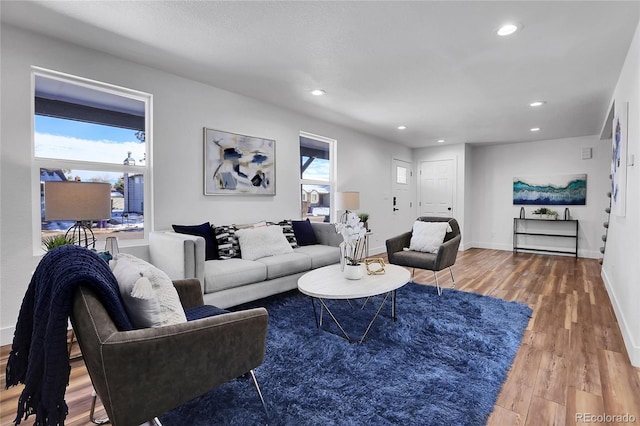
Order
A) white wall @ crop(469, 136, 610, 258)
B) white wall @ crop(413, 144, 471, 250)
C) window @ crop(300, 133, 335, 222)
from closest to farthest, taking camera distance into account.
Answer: window @ crop(300, 133, 335, 222)
white wall @ crop(469, 136, 610, 258)
white wall @ crop(413, 144, 471, 250)

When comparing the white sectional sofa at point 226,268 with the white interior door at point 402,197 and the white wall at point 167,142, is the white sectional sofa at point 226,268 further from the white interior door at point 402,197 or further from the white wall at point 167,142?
the white interior door at point 402,197

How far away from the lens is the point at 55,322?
3.47 feet

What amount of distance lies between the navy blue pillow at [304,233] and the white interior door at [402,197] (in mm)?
3116

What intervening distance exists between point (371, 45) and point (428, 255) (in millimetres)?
2335

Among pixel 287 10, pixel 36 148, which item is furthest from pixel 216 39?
pixel 36 148

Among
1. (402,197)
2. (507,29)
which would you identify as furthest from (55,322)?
(402,197)

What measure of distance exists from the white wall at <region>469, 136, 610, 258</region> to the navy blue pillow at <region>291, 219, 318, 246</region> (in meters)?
4.83

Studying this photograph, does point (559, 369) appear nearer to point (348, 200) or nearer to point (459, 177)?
point (348, 200)

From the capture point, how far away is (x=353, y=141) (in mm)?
5723

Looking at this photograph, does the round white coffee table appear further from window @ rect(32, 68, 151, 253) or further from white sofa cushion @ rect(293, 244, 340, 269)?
window @ rect(32, 68, 151, 253)

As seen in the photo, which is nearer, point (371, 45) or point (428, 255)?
point (371, 45)

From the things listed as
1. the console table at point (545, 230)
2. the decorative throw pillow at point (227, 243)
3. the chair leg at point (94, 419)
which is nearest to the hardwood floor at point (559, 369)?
the chair leg at point (94, 419)

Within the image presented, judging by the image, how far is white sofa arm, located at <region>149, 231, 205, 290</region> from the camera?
2555 mm

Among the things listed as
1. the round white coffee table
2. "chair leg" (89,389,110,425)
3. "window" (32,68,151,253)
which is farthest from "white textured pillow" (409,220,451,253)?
"chair leg" (89,389,110,425)
